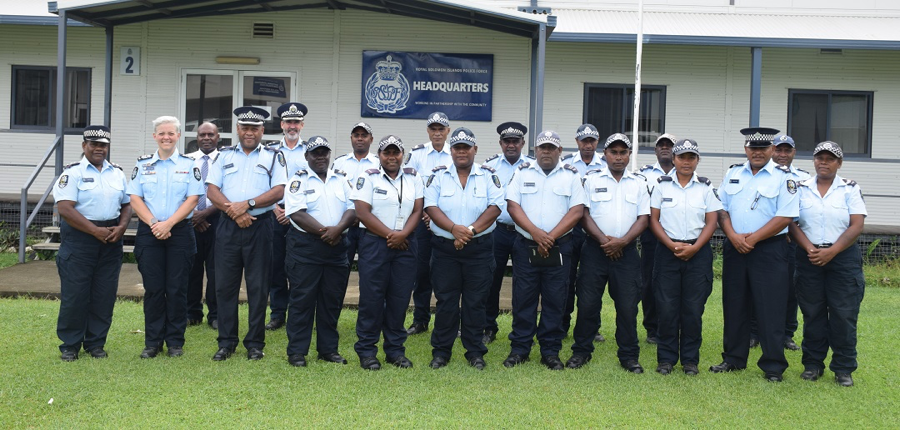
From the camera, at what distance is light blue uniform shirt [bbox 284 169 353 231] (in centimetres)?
603

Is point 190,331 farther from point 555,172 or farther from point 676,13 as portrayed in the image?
point 676,13

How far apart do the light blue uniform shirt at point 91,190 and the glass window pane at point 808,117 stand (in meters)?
10.4

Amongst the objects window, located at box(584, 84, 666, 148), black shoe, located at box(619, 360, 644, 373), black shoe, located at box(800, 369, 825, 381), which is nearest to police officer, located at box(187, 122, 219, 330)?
black shoe, located at box(619, 360, 644, 373)

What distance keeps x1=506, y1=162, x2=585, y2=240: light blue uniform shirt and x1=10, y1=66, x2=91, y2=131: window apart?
8.96 m

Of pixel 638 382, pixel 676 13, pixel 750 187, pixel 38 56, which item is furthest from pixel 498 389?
→ pixel 38 56

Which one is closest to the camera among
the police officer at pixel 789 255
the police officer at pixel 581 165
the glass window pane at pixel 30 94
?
the police officer at pixel 789 255

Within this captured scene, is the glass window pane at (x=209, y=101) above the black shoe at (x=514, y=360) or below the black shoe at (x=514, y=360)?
above

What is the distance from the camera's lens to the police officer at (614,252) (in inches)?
241

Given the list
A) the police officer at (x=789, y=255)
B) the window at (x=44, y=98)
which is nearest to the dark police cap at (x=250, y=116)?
the police officer at (x=789, y=255)

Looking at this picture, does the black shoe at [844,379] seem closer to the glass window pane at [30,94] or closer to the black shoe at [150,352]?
the black shoe at [150,352]

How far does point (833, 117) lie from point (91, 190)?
11.2m

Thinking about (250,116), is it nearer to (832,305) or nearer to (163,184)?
(163,184)

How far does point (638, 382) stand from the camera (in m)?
5.80

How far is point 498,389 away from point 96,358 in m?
3.20
